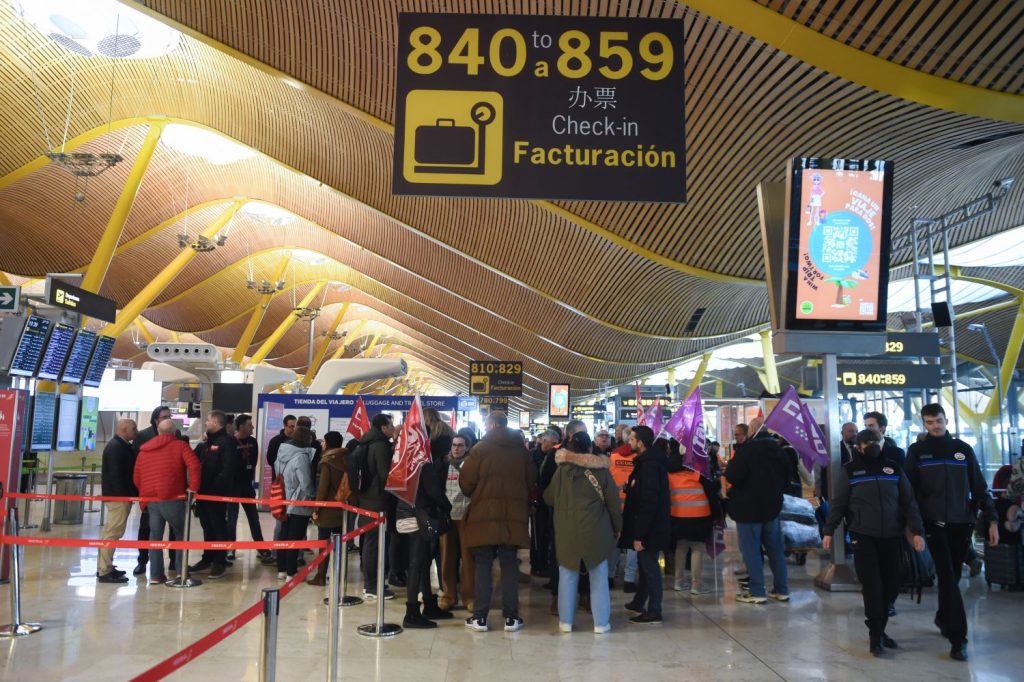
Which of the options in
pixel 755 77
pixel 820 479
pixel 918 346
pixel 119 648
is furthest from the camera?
pixel 918 346

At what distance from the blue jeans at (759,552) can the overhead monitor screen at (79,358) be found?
1182 centimetres

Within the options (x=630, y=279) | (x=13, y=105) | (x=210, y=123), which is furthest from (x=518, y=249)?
(x=13, y=105)

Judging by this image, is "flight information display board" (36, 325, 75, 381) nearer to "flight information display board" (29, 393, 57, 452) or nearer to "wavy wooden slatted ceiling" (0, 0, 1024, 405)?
"flight information display board" (29, 393, 57, 452)

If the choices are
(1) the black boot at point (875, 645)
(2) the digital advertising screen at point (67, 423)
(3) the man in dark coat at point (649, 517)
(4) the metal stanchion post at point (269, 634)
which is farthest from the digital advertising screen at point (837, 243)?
(2) the digital advertising screen at point (67, 423)

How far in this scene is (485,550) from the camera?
6.29 metres

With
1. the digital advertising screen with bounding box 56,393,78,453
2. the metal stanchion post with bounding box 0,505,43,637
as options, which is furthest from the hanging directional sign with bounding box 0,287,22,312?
the metal stanchion post with bounding box 0,505,43,637

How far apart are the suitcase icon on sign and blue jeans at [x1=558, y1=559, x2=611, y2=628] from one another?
3134 millimetres

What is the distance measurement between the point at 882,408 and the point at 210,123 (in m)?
28.4

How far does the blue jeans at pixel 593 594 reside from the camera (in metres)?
6.24

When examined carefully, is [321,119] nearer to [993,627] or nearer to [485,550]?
[485,550]

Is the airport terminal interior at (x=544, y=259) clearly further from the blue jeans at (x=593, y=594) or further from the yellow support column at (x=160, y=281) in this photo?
the yellow support column at (x=160, y=281)

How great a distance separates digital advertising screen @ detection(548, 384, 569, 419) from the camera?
32.4m

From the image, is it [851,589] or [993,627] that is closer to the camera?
[993,627]

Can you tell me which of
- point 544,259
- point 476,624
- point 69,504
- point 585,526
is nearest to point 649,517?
point 585,526
